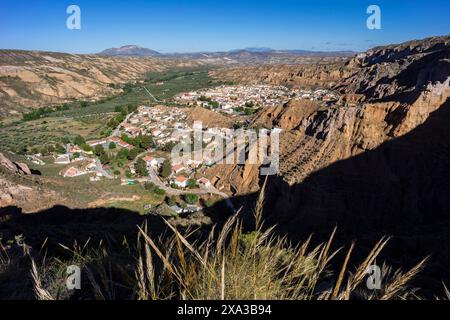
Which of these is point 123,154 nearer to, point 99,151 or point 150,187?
point 99,151

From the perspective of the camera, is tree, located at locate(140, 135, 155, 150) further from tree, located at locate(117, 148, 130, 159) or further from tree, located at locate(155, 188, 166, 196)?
tree, located at locate(155, 188, 166, 196)

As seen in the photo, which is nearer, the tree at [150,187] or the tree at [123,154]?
the tree at [150,187]

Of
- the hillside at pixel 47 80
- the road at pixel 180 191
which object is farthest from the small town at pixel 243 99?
the hillside at pixel 47 80

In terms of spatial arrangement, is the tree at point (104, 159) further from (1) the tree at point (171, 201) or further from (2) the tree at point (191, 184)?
(1) the tree at point (171, 201)

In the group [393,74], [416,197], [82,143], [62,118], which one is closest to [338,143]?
[416,197]

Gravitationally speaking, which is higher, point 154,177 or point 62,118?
point 62,118

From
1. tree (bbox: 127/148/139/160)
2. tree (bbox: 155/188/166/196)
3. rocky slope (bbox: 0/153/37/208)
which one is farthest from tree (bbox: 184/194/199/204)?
tree (bbox: 127/148/139/160)

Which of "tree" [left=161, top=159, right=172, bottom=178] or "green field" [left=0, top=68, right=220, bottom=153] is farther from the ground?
"green field" [left=0, top=68, right=220, bottom=153]
